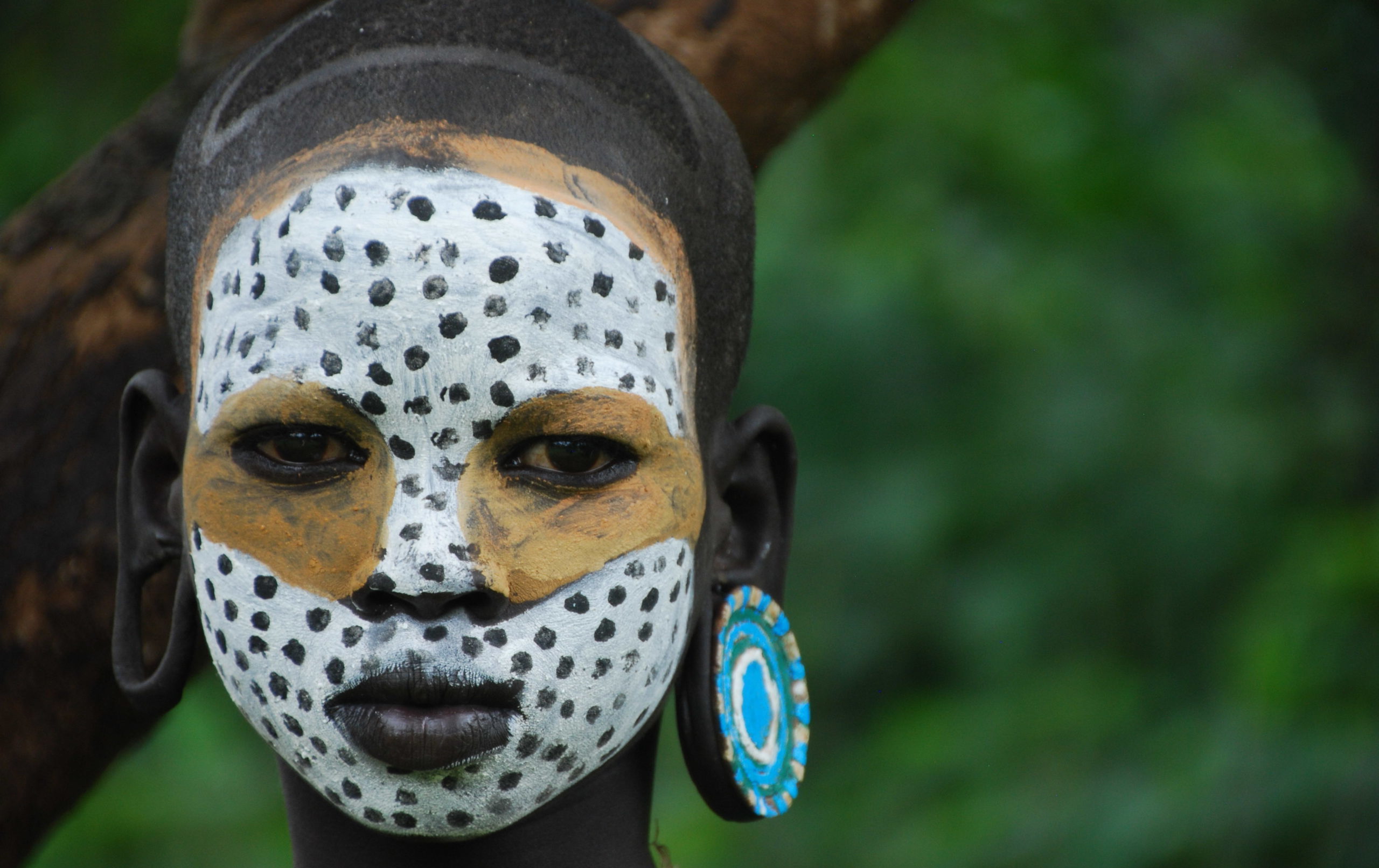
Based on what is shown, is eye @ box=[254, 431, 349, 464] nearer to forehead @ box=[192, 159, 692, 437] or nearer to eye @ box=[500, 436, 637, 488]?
forehead @ box=[192, 159, 692, 437]

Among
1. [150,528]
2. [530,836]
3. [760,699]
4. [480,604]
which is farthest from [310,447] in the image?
[760,699]

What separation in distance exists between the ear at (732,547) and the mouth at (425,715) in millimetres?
337

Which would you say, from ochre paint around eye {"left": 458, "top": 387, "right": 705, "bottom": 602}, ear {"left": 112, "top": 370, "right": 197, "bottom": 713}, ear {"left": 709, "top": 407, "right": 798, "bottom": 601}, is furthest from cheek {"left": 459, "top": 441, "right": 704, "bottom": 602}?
ear {"left": 112, "top": 370, "right": 197, "bottom": 713}

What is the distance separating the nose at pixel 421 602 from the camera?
1.79 m

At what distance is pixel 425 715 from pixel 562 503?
0.92 ft

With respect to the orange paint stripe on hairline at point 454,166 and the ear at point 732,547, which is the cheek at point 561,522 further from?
the orange paint stripe on hairline at point 454,166

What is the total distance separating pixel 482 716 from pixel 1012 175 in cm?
312

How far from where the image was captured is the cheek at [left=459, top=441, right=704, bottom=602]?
1.82 meters

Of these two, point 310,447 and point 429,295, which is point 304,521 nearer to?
point 310,447

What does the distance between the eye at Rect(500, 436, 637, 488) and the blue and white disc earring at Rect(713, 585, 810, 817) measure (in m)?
0.33

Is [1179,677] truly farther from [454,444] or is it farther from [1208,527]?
[454,444]

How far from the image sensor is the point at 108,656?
2514 mm

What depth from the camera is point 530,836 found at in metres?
2.05

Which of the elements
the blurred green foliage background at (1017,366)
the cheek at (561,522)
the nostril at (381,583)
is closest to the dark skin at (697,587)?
the cheek at (561,522)
